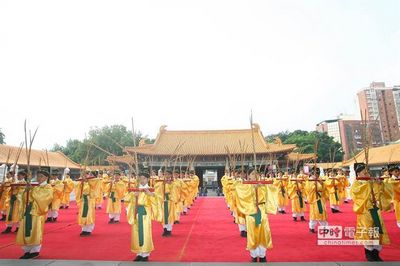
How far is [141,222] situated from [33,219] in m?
2.06

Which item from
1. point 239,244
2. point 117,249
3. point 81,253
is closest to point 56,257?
point 81,253

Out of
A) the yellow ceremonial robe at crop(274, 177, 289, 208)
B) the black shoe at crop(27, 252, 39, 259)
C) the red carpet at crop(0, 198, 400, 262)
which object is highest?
the yellow ceremonial robe at crop(274, 177, 289, 208)

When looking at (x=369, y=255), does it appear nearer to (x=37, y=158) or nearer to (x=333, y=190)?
(x=333, y=190)

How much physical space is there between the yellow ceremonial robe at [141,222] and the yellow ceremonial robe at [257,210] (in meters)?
1.68

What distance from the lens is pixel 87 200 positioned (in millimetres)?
7730

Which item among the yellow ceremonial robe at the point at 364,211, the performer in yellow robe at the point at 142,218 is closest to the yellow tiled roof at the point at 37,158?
the performer in yellow robe at the point at 142,218

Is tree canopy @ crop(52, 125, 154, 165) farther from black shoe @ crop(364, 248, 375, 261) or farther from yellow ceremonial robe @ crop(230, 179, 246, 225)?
black shoe @ crop(364, 248, 375, 261)

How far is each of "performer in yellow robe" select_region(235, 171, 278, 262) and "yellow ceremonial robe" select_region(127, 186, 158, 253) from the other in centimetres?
168

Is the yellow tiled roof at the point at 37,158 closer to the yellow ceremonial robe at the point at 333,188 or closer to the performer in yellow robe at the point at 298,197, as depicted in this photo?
the performer in yellow robe at the point at 298,197

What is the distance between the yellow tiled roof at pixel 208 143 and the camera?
23266 millimetres

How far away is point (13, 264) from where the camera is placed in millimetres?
4684

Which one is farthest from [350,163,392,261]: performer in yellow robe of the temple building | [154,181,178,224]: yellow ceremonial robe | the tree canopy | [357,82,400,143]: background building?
[357,82,400,143]: background building

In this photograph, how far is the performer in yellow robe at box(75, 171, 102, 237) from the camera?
24.6ft

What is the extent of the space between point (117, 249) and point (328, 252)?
13.6 ft
